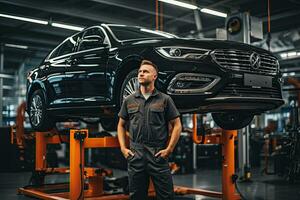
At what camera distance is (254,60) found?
4.30 m

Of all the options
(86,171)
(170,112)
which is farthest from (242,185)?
(170,112)

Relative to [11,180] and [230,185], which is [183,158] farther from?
[230,185]

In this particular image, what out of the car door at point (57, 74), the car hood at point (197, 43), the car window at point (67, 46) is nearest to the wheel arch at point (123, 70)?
the car hood at point (197, 43)

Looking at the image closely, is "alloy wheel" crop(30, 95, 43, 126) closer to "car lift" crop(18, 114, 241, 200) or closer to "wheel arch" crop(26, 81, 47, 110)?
"wheel arch" crop(26, 81, 47, 110)

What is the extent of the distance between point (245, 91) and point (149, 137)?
131 centimetres

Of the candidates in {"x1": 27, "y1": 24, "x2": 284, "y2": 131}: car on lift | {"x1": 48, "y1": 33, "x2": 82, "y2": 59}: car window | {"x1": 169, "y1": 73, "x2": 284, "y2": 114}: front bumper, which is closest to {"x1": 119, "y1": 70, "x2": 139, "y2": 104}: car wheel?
{"x1": 27, "y1": 24, "x2": 284, "y2": 131}: car on lift

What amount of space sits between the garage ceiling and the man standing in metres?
7.36

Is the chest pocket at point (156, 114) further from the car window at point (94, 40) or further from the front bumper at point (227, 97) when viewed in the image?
the car window at point (94, 40)

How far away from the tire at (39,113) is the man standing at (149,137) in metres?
2.57

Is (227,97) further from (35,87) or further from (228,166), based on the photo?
(35,87)

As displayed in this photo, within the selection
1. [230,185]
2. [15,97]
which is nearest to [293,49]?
[230,185]

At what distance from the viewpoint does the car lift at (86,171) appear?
4676mm

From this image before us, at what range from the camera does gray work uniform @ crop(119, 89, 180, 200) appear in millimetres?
3303

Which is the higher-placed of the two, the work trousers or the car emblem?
the car emblem
